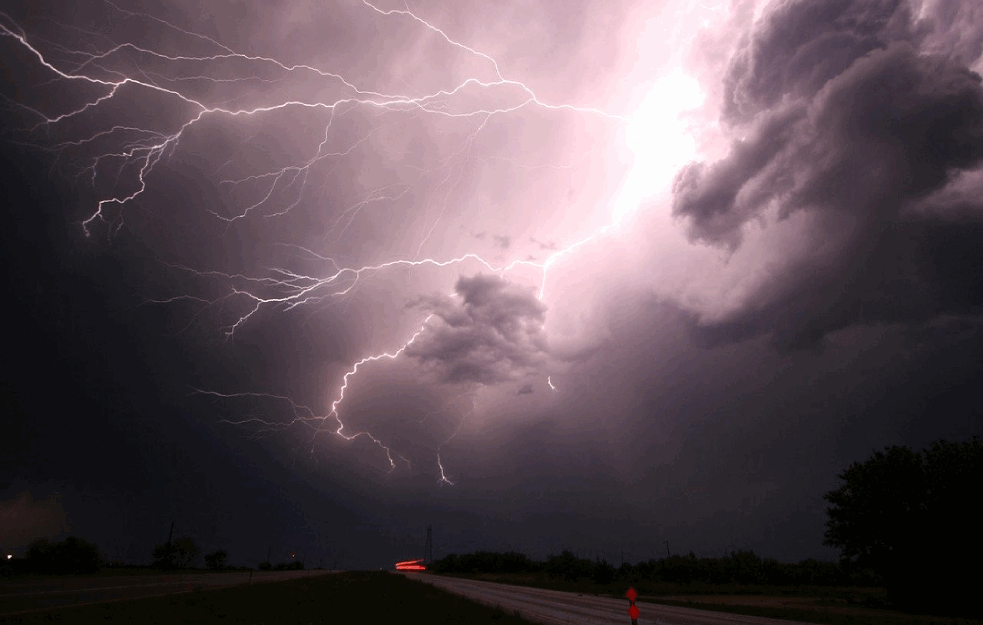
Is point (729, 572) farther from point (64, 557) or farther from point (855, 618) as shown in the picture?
point (64, 557)

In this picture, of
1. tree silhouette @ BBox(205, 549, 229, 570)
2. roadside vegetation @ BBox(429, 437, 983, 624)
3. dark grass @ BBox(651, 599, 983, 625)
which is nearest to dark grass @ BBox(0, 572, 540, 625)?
dark grass @ BBox(651, 599, 983, 625)

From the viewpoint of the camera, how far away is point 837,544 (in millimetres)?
26734

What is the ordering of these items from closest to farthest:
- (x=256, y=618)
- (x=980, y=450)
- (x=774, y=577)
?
1. (x=256, y=618)
2. (x=980, y=450)
3. (x=774, y=577)

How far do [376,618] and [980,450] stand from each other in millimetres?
27988

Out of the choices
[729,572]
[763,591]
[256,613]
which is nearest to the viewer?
[256,613]

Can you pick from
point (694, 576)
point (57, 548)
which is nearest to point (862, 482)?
point (694, 576)

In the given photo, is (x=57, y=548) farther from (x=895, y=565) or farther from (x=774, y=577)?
(x=774, y=577)

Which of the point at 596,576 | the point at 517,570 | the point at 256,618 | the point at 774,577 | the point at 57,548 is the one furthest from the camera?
the point at 517,570

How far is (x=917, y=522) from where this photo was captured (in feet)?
78.7

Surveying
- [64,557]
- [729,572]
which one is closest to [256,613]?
[64,557]

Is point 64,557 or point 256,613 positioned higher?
point 256,613

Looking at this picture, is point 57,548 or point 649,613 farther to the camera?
point 57,548

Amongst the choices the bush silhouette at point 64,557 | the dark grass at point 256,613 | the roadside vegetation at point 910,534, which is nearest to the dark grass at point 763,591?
the roadside vegetation at point 910,534

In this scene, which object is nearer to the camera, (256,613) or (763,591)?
(256,613)
